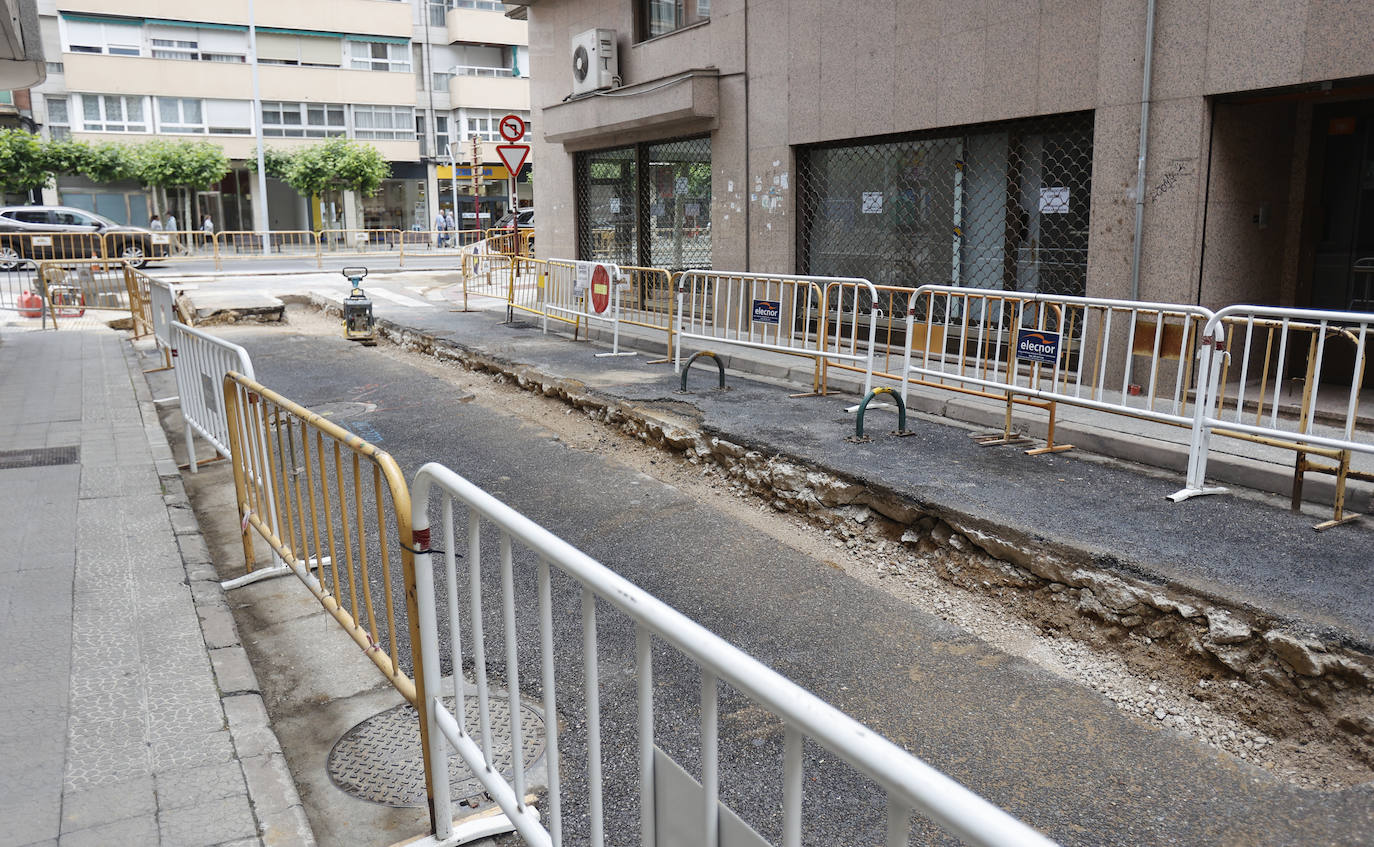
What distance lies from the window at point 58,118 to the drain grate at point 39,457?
1800 inches

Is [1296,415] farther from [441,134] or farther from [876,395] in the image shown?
[441,134]

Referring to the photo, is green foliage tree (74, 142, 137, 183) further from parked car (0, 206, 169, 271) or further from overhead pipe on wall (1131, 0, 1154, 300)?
overhead pipe on wall (1131, 0, 1154, 300)

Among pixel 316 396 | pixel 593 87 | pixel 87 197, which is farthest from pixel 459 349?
pixel 87 197

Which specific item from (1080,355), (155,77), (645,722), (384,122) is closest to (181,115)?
(155,77)

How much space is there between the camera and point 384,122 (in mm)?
51844

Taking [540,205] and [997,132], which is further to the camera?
[540,205]

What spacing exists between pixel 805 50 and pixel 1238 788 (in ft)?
35.4

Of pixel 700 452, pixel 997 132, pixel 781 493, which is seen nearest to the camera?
pixel 781 493

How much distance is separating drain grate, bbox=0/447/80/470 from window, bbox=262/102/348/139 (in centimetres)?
4545

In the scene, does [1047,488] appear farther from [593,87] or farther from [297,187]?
[297,187]

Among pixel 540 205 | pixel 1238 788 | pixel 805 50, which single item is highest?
pixel 805 50

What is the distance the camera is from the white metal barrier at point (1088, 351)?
677cm

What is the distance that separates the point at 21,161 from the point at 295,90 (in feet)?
41.8

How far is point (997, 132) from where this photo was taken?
10.5 metres
